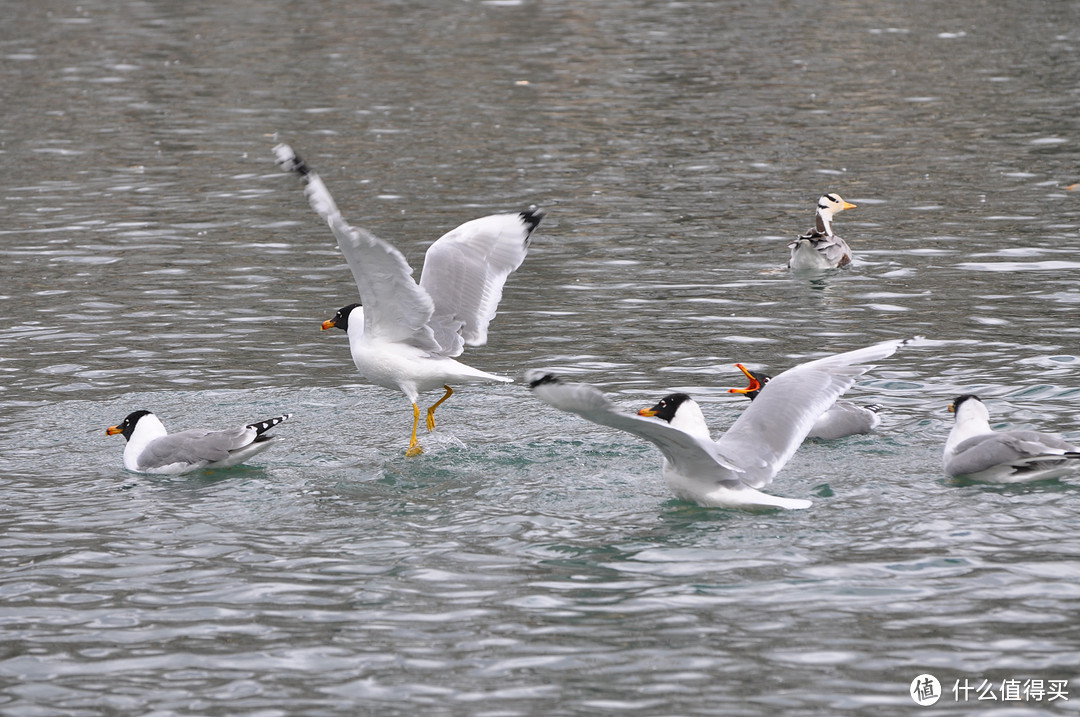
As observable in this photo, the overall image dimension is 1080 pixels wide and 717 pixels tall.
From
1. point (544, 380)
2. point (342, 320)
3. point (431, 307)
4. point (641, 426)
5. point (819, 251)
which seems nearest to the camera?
point (544, 380)

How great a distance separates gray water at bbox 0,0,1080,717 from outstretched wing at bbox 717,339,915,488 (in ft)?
1.19

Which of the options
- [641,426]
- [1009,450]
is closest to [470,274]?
[641,426]

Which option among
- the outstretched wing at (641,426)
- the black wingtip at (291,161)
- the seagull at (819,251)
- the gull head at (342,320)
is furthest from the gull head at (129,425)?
the seagull at (819,251)

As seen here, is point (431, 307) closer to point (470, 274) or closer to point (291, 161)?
point (470, 274)

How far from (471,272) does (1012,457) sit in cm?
474

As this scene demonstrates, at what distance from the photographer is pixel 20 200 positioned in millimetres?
19797

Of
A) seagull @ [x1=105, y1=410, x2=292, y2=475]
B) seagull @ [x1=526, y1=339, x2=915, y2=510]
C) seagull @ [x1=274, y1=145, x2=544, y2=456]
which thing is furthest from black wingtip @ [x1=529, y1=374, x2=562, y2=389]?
seagull @ [x1=105, y1=410, x2=292, y2=475]

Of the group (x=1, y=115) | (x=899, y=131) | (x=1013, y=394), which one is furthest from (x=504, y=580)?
(x=1, y=115)

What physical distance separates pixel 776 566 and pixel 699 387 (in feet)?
13.0

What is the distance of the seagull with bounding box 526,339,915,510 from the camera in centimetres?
874

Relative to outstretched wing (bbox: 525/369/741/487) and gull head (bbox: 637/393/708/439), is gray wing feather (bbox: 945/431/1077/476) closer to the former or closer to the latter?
outstretched wing (bbox: 525/369/741/487)

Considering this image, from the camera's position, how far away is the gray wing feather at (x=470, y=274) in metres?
11.7

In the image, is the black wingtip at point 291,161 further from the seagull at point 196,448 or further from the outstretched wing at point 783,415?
the outstretched wing at point 783,415

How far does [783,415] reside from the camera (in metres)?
9.58
